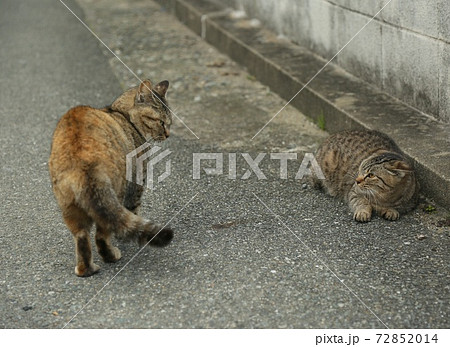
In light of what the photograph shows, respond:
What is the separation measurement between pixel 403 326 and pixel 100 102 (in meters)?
4.94

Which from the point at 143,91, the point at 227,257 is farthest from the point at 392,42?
the point at 227,257

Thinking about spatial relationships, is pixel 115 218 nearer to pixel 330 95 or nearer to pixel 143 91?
pixel 143 91

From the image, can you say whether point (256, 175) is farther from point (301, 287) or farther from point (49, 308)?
point (49, 308)

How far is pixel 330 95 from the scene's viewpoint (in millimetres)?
6996

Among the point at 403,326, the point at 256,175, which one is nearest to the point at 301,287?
the point at 403,326

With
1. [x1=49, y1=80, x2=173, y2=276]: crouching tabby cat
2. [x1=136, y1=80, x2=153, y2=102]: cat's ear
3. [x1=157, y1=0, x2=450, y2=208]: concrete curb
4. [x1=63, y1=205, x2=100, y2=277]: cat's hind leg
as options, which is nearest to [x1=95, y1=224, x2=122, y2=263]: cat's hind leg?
[x1=49, y1=80, x2=173, y2=276]: crouching tabby cat

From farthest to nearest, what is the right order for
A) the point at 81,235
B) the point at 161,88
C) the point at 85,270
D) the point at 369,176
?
the point at 161,88, the point at 369,176, the point at 85,270, the point at 81,235

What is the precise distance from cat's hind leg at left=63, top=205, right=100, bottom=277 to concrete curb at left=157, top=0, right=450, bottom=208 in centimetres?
242

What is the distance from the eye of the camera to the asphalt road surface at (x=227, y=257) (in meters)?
4.00

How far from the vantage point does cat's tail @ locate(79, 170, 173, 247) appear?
4129 mm

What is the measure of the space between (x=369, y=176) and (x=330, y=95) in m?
1.89

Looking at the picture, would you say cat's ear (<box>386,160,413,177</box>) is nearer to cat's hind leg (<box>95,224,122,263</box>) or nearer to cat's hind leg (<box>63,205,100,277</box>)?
cat's hind leg (<box>95,224,122,263</box>)

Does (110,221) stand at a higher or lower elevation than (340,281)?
higher
